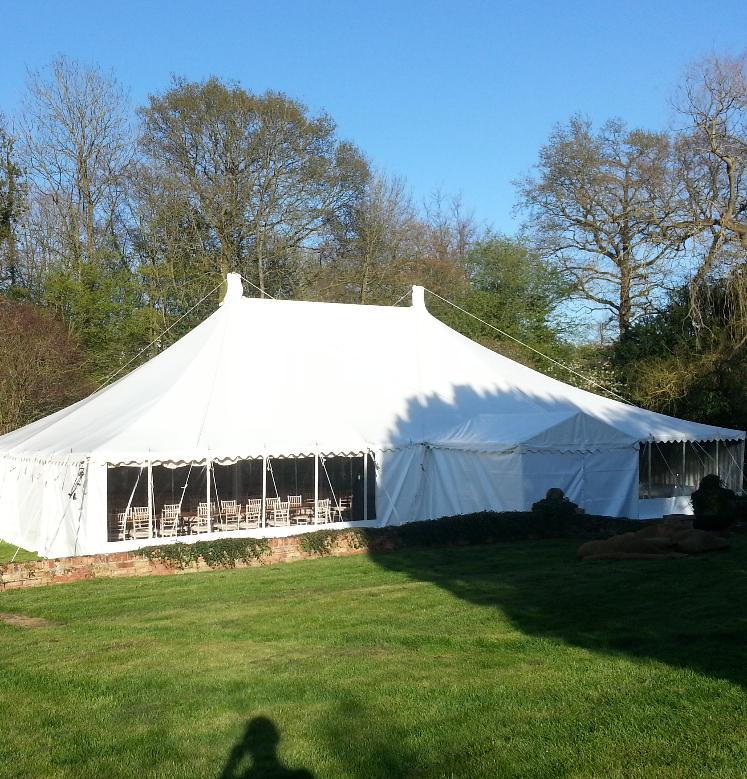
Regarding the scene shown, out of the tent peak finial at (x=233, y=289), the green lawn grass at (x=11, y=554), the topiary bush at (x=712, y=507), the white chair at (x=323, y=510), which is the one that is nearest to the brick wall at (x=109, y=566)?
the white chair at (x=323, y=510)

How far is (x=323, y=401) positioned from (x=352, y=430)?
94cm

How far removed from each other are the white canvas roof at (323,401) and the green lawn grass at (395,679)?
5351 mm

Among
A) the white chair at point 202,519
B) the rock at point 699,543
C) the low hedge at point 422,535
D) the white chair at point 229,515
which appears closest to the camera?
the rock at point 699,543

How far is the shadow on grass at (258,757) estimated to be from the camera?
14.2ft

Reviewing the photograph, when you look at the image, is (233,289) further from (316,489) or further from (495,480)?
(495,480)

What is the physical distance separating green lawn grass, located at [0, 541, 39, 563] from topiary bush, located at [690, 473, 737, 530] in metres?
9.89

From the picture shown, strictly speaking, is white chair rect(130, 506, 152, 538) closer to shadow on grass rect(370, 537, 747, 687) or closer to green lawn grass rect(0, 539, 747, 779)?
shadow on grass rect(370, 537, 747, 687)

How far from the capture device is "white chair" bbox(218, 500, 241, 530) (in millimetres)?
15203

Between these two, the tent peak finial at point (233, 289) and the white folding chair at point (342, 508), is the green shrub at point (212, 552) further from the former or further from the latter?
the tent peak finial at point (233, 289)

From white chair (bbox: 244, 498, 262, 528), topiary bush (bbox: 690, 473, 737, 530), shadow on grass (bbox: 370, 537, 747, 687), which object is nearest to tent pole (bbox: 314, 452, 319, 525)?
white chair (bbox: 244, 498, 262, 528)

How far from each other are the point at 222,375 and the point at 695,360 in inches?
455

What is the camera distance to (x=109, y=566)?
438 inches

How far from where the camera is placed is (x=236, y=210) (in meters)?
28.7

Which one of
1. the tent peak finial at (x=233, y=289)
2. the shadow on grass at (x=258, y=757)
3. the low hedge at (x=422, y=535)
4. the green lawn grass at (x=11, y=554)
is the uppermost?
the tent peak finial at (x=233, y=289)
